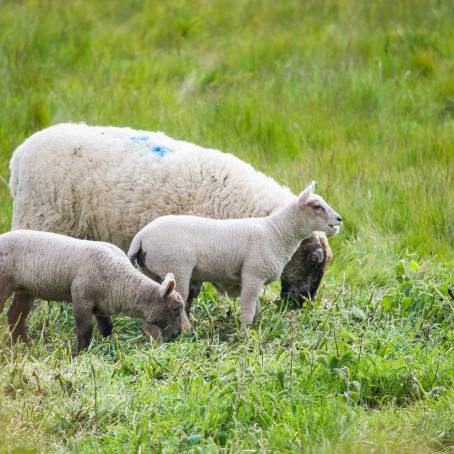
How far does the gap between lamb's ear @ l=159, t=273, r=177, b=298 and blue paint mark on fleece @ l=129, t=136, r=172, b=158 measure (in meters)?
1.51

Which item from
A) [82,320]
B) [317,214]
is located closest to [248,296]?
[317,214]

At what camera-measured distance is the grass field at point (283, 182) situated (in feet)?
15.6

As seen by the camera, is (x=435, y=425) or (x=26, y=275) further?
(x=26, y=275)

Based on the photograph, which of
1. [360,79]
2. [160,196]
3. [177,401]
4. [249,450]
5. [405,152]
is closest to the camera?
[249,450]

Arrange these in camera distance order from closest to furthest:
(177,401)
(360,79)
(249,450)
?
1. (249,450)
2. (177,401)
3. (360,79)

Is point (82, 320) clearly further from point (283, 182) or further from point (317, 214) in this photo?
point (283, 182)

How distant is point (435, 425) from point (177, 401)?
4.35 feet

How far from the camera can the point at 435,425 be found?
4672 mm

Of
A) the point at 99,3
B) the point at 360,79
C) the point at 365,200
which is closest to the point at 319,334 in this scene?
the point at 365,200

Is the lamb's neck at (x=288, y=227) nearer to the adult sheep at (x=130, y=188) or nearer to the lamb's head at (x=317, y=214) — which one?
the lamb's head at (x=317, y=214)

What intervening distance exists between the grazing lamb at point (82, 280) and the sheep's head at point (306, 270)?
1166 millimetres

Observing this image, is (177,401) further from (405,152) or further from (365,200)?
(405,152)

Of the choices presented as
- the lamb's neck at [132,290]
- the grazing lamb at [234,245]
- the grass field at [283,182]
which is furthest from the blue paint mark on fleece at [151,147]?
the lamb's neck at [132,290]

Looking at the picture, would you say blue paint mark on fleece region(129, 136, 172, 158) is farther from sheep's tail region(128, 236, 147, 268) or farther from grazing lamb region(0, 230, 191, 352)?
grazing lamb region(0, 230, 191, 352)
